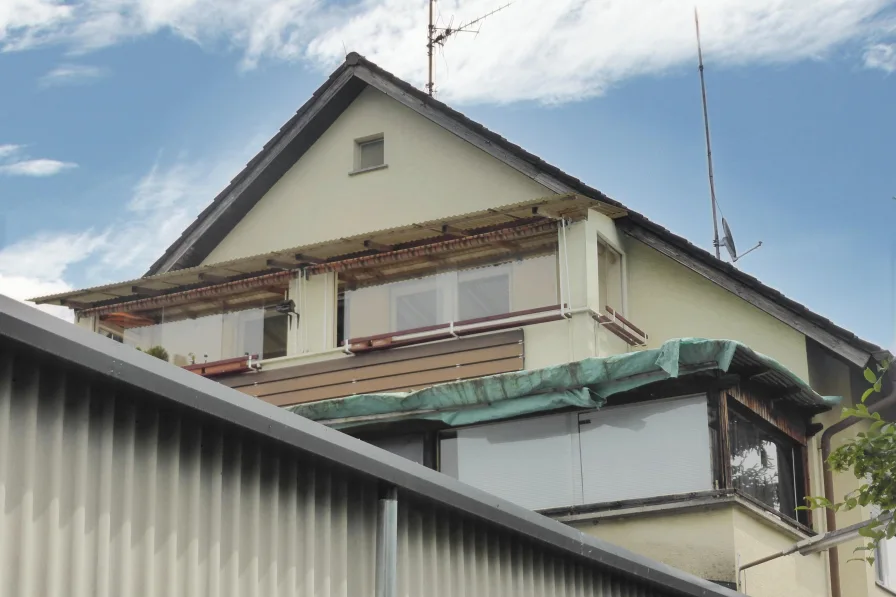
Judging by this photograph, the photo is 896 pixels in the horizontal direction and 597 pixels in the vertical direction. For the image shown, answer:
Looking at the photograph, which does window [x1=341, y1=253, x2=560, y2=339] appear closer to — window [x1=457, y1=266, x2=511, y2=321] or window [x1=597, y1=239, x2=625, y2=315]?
window [x1=457, y1=266, x2=511, y2=321]

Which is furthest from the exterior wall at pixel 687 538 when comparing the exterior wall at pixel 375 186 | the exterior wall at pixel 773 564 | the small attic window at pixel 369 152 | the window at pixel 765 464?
the small attic window at pixel 369 152

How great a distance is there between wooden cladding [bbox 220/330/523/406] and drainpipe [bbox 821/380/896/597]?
14.7 feet

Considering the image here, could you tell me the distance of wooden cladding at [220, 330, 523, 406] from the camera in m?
18.9

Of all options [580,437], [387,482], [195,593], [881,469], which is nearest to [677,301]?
[580,437]

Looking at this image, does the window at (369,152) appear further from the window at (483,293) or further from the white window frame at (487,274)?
the window at (483,293)

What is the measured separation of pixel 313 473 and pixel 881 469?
19.3 feet

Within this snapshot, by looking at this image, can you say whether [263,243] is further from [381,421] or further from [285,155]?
[381,421]

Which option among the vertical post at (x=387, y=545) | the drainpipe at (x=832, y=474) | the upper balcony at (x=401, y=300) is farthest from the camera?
the upper balcony at (x=401, y=300)

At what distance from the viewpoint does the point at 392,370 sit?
19531mm

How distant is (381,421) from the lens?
17.5 m

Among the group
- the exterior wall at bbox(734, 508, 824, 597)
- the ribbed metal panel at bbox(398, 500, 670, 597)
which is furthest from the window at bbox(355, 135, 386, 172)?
the ribbed metal panel at bbox(398, 500, 670, 597)

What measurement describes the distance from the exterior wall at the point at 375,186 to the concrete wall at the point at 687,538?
20.9ft

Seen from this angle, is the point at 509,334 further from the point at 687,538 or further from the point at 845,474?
the point at 845,474

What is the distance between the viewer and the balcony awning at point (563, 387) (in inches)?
616
